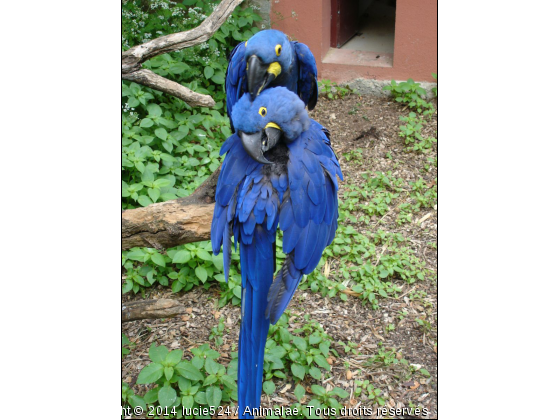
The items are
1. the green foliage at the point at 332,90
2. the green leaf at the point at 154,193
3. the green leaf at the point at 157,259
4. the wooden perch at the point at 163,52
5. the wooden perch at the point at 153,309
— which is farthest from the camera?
the green foliage at the point at 332,90

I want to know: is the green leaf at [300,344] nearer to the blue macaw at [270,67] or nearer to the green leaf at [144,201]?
the blue macaw at [270,67]

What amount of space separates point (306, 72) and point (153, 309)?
5.46 feet

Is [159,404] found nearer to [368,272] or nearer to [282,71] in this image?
[368,272]

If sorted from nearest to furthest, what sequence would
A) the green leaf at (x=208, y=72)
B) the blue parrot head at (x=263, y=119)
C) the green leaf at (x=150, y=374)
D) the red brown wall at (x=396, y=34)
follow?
the blue parrot head at (x=263, y=119) → the green leaf at (x=150, y=374) → the green leaf at (x=208, y=72) → the red brown wall at (x=396, y=34)

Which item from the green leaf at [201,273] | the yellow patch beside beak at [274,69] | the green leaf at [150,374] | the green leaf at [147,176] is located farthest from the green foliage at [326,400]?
the green leaf at [147,176]

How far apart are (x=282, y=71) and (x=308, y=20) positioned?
210cm

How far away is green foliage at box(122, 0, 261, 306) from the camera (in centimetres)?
277

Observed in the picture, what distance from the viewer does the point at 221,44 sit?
4.29m

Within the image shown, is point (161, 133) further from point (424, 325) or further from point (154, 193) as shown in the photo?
point (424, 325)

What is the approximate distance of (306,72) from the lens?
282 centimetres

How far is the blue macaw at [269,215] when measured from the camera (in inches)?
69.3

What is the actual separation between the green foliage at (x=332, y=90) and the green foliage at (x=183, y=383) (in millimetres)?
3230

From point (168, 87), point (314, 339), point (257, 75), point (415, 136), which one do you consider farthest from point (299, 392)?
point (415, 136)

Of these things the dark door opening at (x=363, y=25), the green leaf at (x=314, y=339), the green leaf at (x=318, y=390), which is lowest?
the green leaf at (x=318, y=390)
